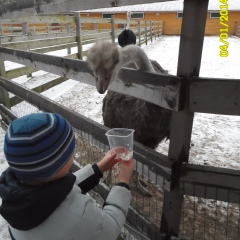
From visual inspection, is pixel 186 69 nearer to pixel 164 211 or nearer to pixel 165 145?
pixel 164 211

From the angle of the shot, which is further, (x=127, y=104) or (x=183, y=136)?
(x=127, y=104)

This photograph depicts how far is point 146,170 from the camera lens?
1921 millimetres

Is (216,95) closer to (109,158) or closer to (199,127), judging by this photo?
(109,158)

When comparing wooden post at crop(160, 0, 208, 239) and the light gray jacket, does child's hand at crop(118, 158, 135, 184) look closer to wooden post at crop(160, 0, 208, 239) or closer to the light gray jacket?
the light gray jacket

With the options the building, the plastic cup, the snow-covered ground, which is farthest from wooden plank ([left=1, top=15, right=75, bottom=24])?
the building

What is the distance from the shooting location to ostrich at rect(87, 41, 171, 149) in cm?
188

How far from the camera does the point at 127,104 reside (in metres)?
2.79

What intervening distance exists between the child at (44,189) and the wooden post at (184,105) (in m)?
0.60

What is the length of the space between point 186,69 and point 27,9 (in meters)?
2.41

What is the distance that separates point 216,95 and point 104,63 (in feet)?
2.49

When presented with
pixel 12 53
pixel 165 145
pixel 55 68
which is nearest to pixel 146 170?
pixel 55 68

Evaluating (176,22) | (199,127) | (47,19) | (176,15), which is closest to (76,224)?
(199,127)

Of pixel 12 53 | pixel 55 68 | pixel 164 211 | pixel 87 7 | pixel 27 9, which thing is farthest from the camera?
pixel 12 53

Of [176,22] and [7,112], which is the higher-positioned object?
[7,112]
